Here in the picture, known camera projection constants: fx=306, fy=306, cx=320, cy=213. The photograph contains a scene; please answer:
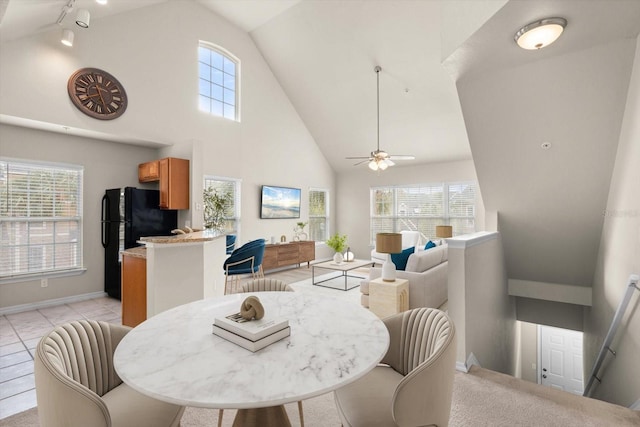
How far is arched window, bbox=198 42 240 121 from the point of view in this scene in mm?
5609

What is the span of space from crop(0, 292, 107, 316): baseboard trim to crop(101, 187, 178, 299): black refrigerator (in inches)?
7.2

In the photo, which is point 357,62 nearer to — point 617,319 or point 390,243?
point 390,243

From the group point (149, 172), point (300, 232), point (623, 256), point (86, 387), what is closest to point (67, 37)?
point (149, 172)

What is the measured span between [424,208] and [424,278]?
3949 mm

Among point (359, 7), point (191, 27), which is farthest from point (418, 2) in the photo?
point (191, 27)

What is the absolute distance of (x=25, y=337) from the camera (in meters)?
3.21

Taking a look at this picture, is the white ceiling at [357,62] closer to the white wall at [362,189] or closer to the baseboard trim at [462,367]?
the white wall at [362,189]

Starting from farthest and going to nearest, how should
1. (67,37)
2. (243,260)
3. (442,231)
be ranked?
(442,231)
(243,260)
(67,37)

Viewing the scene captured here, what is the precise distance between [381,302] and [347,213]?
520 cm

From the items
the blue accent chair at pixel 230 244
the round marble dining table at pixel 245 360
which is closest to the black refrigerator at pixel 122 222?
the blue accent chair at pixel 230 244

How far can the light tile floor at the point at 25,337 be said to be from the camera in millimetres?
2178

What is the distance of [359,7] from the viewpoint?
191 inches

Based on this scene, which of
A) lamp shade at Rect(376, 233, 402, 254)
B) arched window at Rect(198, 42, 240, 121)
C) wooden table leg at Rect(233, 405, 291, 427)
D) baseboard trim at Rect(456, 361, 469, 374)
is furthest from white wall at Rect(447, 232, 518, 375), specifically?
arched window at Rect(198, 42, 240, 121)

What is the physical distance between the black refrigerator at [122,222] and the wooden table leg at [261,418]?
12.4 ft
